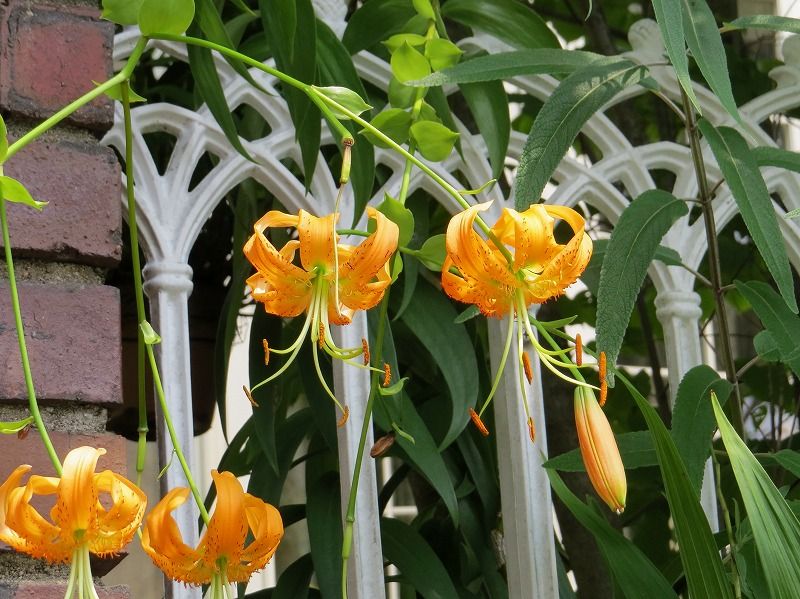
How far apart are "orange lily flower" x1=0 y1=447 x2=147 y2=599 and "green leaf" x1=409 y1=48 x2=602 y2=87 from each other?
1.12ft

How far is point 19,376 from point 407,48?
28 centimetres

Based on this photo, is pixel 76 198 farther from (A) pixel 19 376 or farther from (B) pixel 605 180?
(B) pixel 605 180

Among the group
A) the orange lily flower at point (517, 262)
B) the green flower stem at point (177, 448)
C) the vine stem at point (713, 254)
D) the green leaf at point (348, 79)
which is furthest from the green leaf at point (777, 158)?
the green flower stem at point (177, 448)

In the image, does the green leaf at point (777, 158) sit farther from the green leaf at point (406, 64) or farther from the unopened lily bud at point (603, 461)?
the unopened lily bud at point (603, 461)

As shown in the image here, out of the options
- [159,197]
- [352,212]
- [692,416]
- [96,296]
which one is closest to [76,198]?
[96,296]

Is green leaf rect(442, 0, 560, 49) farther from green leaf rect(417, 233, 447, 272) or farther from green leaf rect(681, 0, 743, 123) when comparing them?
green leaf rect(417, 233, 447, 272)

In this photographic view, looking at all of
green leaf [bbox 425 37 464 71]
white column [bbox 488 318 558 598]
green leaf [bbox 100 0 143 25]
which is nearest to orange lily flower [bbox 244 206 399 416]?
green leaf [bbox 100 0 143 25]

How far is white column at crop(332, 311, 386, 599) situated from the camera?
0.80 metres

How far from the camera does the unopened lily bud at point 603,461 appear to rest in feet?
1.52

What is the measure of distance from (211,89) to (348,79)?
0.10 metres

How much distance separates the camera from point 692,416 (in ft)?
2.52

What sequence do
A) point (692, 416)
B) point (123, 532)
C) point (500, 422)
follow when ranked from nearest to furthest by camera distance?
point (123, 532), point (692, 416), point (500, 422)

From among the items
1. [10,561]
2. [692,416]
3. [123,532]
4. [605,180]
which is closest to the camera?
[123,532]

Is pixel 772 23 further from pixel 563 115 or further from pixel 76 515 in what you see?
pixel 76 515
